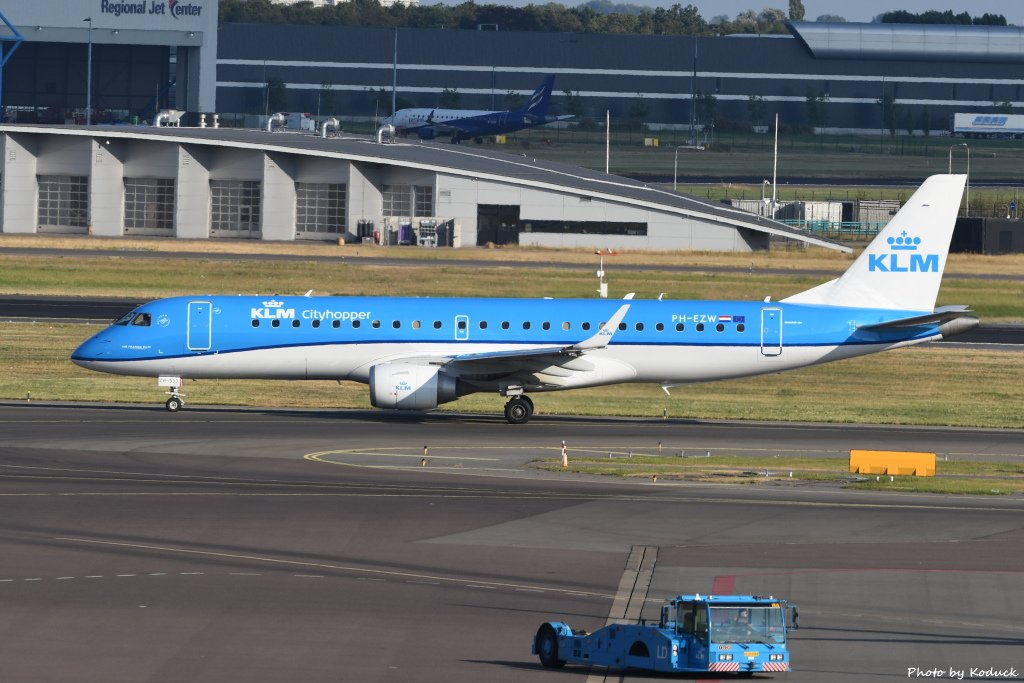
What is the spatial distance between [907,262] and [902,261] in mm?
167

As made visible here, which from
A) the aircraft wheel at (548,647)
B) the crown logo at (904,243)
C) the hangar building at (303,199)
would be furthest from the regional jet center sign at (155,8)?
the aircraft wheel at (548,647)

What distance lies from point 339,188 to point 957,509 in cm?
7801

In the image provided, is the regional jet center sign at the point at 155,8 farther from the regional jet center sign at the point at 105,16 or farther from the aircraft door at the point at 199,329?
the aircraft door at the point at 199,329

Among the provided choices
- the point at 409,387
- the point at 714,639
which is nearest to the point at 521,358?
the point at 409,387

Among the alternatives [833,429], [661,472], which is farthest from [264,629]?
[833,429]

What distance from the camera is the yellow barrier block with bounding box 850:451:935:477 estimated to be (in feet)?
133

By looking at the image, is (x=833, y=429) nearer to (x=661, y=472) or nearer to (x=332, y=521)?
(x=661, y=472)

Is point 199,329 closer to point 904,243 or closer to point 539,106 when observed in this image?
point 904,243

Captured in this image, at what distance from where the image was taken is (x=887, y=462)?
40875 millimetres

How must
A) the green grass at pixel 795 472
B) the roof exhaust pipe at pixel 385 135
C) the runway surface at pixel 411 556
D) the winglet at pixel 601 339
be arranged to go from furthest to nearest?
the roof exhaust pipe at pixel 385 135 → the winglet at pixel 601 339 → the green grass at pixel 795 472 → the runway surface at pixel 411 556

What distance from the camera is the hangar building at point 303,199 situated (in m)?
107

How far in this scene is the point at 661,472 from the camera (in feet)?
132

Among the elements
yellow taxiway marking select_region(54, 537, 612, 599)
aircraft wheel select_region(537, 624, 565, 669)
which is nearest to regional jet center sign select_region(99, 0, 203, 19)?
yellow taxiway marking select_region(54, 537, 612, 599)

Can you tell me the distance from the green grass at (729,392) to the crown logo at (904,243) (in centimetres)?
609
